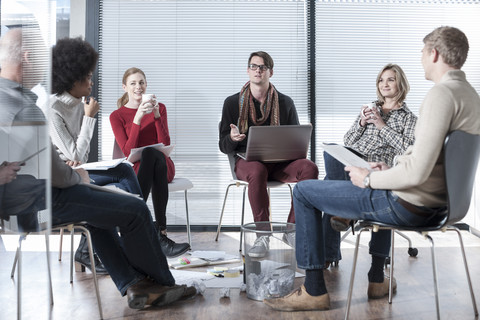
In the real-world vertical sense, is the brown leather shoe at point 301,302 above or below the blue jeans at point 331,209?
below

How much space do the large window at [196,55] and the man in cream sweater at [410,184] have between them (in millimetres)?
2328

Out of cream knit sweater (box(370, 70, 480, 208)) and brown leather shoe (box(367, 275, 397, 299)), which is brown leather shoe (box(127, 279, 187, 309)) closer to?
brown leather shoe (box(367, 275, 397, 299))

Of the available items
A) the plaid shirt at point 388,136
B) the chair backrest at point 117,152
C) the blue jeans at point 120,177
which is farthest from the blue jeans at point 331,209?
the chair backrest at point 117,152

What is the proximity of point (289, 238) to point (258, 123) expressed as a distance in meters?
1.35

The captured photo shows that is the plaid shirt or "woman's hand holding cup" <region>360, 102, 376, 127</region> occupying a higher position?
"woman's hand holding cup" <region>360, 102, 376, 127</region>

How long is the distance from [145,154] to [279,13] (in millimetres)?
1957

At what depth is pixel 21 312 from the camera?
1.00m

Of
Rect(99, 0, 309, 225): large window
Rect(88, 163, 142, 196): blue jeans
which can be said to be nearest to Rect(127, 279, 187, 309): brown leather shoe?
Rect(88, 163, 142, 196): blue jeans

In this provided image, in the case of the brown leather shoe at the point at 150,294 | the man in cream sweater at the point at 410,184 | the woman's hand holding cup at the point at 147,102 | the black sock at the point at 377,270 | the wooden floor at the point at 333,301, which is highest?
the woman's hand holding cup at the point at 147,102

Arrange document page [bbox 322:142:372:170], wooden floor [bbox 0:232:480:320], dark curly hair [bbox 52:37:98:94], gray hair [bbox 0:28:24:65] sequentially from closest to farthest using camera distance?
1. gray hair [bbox 0:28:24:65]
2. document page [bbox 322:142:372:170]
3. wooden floor [bbox 0:232:480:320]
4. dark curly hair [bbox 52:37:98:94]

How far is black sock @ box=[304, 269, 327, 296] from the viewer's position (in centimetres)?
209

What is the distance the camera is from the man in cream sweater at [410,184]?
1.68 metres

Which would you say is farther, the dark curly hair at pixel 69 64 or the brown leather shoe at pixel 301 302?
the dark curly hair at pixel 69 64

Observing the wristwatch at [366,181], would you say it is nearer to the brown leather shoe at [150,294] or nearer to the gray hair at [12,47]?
the brown leather shoe at [150,294]
